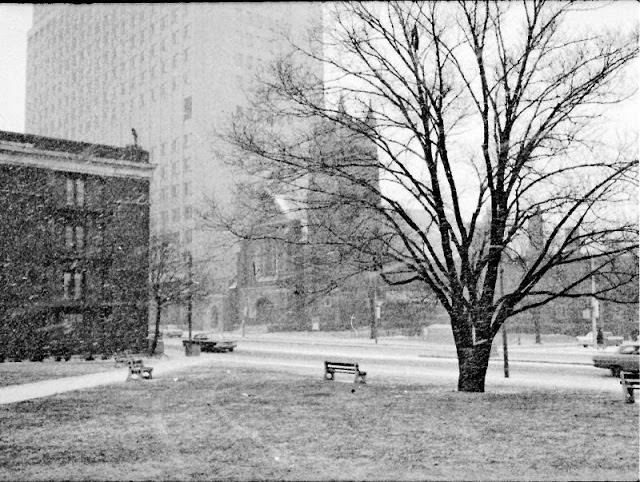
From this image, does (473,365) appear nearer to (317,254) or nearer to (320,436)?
(317,254)

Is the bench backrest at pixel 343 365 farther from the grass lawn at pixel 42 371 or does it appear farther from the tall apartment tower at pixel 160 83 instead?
the tall apartment tower at pixel 160 83

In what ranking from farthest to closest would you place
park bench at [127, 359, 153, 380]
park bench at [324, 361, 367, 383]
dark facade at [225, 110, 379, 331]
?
park bench at [127, 359, 153, 380], park bench at [324, 361, 367, 383], dark facade at [225, 110, 379, 331]

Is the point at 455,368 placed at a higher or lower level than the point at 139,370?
lower

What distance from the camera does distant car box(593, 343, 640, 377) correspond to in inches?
877

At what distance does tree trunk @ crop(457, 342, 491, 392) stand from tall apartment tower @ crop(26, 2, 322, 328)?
180 feet

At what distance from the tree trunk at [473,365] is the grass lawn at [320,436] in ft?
1.65

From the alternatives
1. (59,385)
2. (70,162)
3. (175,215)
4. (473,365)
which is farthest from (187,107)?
(473,365)

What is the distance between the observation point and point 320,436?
10586mm

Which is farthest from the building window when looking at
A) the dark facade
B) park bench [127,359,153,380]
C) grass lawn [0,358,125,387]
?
park bench [127,359,153,380]

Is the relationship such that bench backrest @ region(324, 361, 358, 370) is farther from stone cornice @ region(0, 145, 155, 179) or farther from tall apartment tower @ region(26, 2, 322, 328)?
tall apartment tower @ region(26, 2, 322, 328)

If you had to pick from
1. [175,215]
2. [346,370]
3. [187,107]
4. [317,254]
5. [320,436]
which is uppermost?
[187,107]

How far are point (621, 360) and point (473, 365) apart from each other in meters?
9.65

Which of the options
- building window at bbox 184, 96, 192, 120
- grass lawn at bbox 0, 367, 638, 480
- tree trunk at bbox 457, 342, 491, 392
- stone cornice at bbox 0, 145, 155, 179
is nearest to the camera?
grass lawn at bbox 0, 367, 638, 480

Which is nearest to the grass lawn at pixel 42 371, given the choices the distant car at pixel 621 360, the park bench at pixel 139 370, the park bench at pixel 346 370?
the park bench at pixel 139 370
